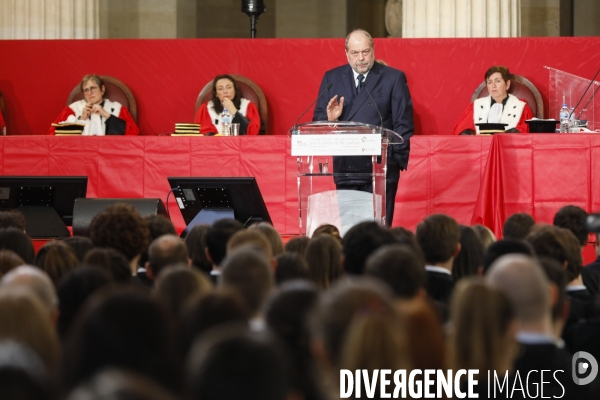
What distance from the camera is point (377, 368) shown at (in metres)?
2.10

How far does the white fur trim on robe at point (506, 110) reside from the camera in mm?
9906

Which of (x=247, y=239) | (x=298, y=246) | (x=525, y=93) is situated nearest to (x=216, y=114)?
(x=525, y=93)

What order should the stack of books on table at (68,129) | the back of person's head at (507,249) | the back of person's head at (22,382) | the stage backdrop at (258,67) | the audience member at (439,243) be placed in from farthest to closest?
1. the stage backdrop at (258,67)
2. the stack of books on table at (68,129)
3. the audience member at (439,243)
4. the back of person's head at (507,249)
5. the back of person's head at (22,382)

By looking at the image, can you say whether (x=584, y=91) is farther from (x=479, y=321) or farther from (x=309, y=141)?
(x=479, y=321)

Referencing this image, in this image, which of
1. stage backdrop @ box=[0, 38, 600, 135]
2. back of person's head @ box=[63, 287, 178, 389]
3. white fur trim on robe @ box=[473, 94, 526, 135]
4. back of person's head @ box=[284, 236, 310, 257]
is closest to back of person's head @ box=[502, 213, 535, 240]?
back of person's head @ box=[284, 236, 310, 257]

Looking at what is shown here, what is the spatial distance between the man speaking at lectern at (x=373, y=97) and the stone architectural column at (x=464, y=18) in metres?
4.46

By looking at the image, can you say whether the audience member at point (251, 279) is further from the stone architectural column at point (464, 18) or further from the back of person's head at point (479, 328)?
the stone architectural column at point (464, 18)

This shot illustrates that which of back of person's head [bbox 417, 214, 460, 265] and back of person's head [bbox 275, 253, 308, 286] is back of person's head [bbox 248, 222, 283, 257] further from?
back of person's head [bbox 275, 253, 308, 286]

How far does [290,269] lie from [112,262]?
25.2 inches

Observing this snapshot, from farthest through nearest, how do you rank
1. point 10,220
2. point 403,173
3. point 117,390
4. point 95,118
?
point 95,118, point 403,173, point 10,220, point 117,390

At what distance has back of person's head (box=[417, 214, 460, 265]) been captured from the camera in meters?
4.08

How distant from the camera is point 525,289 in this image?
2688 millimetres

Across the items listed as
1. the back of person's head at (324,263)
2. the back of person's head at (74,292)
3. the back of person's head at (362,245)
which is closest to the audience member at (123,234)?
the back of person's head at (324,263)

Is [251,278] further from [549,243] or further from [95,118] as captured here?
[95,118]
